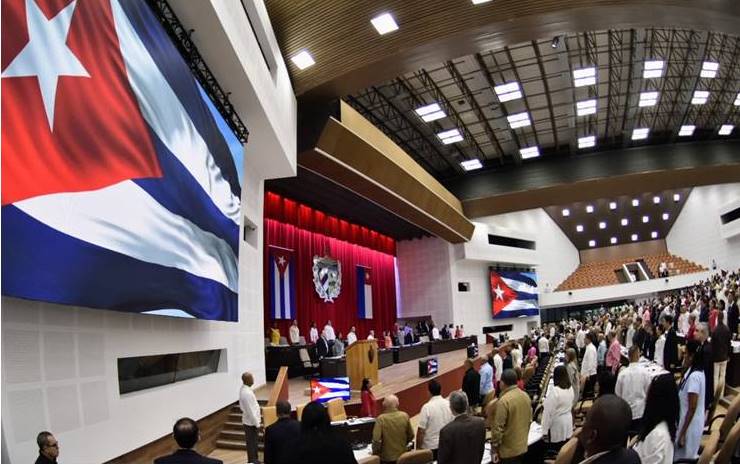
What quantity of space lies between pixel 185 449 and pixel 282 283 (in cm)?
1489

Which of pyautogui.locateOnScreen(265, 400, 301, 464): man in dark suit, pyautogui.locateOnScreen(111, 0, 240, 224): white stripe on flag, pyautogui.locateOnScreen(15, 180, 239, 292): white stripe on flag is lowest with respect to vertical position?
pyautogui.locateOnScreen(265, 400, 301, 464): man in dark suit

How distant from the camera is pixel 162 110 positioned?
549cm

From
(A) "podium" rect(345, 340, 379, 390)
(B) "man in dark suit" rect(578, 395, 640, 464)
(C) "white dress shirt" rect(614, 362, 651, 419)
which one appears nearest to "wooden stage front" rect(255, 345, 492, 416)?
(A) "podium" rect(345, 340, 379, 390)

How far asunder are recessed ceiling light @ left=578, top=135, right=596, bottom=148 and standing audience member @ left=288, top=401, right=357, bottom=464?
22.0m

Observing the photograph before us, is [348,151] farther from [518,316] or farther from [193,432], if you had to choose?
[518,316]

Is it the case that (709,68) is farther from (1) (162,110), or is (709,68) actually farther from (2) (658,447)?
(2) (658,447)

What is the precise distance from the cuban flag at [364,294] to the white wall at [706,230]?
61.5 feet

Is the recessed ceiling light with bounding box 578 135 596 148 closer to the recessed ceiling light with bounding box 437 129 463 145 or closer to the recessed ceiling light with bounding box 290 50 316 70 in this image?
the recessed ceiling light with bounding box 437 129 463 145

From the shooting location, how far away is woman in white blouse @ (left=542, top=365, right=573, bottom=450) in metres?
5.05

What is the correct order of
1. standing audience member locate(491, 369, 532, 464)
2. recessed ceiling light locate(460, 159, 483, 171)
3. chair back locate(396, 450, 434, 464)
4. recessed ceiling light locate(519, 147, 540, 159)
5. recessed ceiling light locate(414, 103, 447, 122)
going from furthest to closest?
1. recessed ceiling light locate(460, 159, 483, 171)
2. recessed ceiling light locate(519, 147, 540, 159)
3. recessed ceiling light locate(414, 103, 447, 122)
4. standing audience member locate(491, 369, 532, 464)
5. chair back locate(396, 450, 434, 464)

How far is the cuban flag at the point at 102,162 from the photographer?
3254 mm

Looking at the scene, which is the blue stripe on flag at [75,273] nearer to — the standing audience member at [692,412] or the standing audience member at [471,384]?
the standing audience member at [471,384]

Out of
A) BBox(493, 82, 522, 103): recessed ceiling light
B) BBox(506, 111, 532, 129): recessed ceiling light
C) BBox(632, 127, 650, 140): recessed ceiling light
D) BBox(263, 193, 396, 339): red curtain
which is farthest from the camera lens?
BBox(632, 127, 650, 140): recessed ceiling light

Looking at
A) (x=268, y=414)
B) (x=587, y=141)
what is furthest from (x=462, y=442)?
(x=587, y=141)
